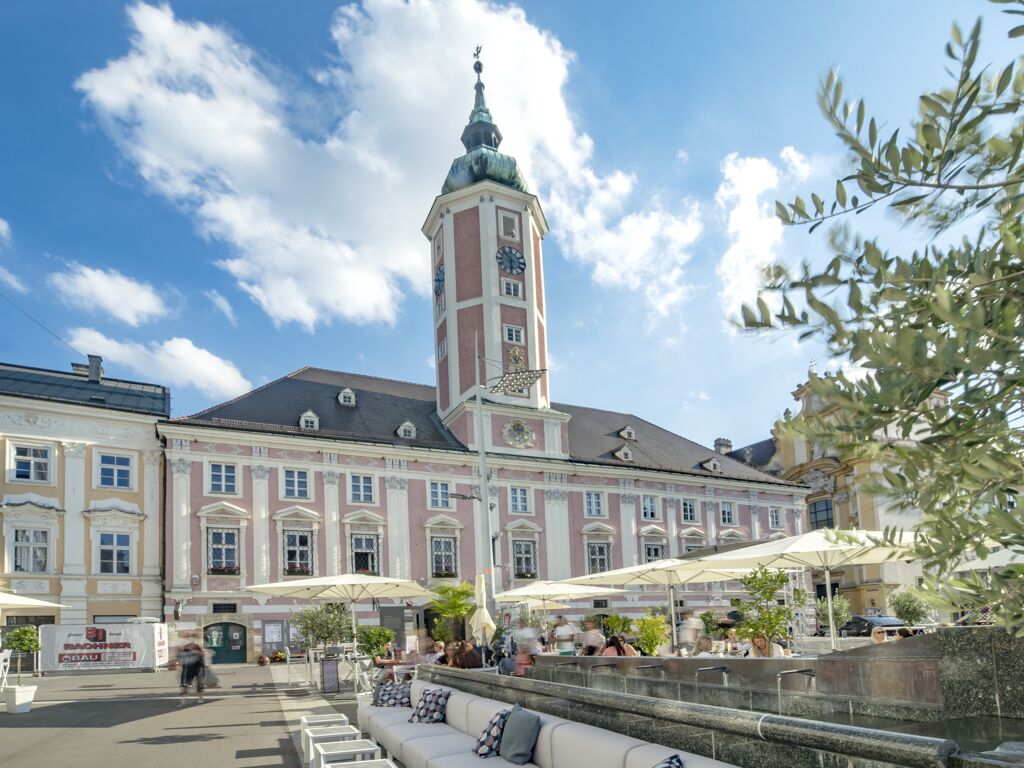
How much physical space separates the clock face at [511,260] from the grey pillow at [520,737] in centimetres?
4220

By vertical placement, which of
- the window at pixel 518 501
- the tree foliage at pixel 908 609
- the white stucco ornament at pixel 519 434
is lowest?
the tree foliage at pixel 908 609

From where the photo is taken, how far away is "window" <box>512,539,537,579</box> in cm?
4666

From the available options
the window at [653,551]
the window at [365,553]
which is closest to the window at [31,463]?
the window at [365,553]

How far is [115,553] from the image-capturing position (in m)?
37.8

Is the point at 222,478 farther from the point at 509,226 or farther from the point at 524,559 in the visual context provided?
the point at 509,226

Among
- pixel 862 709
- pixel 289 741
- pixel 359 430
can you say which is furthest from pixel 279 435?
pixel 862 709

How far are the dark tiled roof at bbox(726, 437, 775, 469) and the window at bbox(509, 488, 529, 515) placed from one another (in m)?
27.6

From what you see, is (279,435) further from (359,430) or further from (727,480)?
(727,480)

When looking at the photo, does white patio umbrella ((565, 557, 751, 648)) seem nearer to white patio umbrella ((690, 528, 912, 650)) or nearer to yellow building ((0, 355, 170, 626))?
white patio umbrella ((690, 528, 912, 650))

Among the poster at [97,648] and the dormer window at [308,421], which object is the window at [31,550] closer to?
the poster at [97,648]

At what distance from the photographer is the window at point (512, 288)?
49812 mm

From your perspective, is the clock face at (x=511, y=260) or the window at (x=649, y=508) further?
the window at (x=649, y=508)

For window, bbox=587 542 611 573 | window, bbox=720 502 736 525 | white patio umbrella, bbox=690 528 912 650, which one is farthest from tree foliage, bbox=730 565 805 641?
window, bbox=720 502 736 525

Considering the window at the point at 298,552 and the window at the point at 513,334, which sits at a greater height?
the window at the point at 513,334
